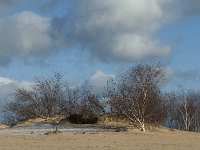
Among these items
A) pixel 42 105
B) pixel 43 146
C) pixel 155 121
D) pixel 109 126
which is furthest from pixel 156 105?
pixel 42 105

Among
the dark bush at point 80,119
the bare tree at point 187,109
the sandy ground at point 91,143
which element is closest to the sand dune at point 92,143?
the sandy ground at point 91,143

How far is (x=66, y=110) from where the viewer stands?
67750 millimetres

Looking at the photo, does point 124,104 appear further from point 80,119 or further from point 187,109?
point 187,109

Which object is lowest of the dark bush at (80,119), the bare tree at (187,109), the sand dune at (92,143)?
the sand dune at (92,143)

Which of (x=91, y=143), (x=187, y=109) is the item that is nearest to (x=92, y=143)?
(x=91, y=143)

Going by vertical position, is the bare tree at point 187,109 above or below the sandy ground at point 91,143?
above

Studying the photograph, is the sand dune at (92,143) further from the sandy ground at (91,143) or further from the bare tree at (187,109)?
the bare tree at (187,109)

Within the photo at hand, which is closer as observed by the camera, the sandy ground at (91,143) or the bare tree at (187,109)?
the sandy ground at (91,143)

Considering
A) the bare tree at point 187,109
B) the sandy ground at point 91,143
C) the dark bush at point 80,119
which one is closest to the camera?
the sandy ground at point 91,143

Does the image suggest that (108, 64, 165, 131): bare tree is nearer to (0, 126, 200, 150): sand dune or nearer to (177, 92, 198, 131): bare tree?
(0, 126, 200, 150): sand dune

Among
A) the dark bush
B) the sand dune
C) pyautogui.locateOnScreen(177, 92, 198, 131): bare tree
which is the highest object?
pyautogui.locateOnScreen(177, 92, 198, 131): bare tree

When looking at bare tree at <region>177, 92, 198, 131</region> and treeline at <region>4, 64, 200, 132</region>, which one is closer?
treeline at <region>4, 64, 200, 132</region>

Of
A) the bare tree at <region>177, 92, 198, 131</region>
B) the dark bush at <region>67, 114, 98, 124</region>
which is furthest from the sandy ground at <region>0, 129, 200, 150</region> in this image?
the bare tree at <region>177, 92, 198, 131</region>

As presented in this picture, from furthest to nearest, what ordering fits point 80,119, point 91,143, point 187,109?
point 187,109
point 80,119
point 91,143
